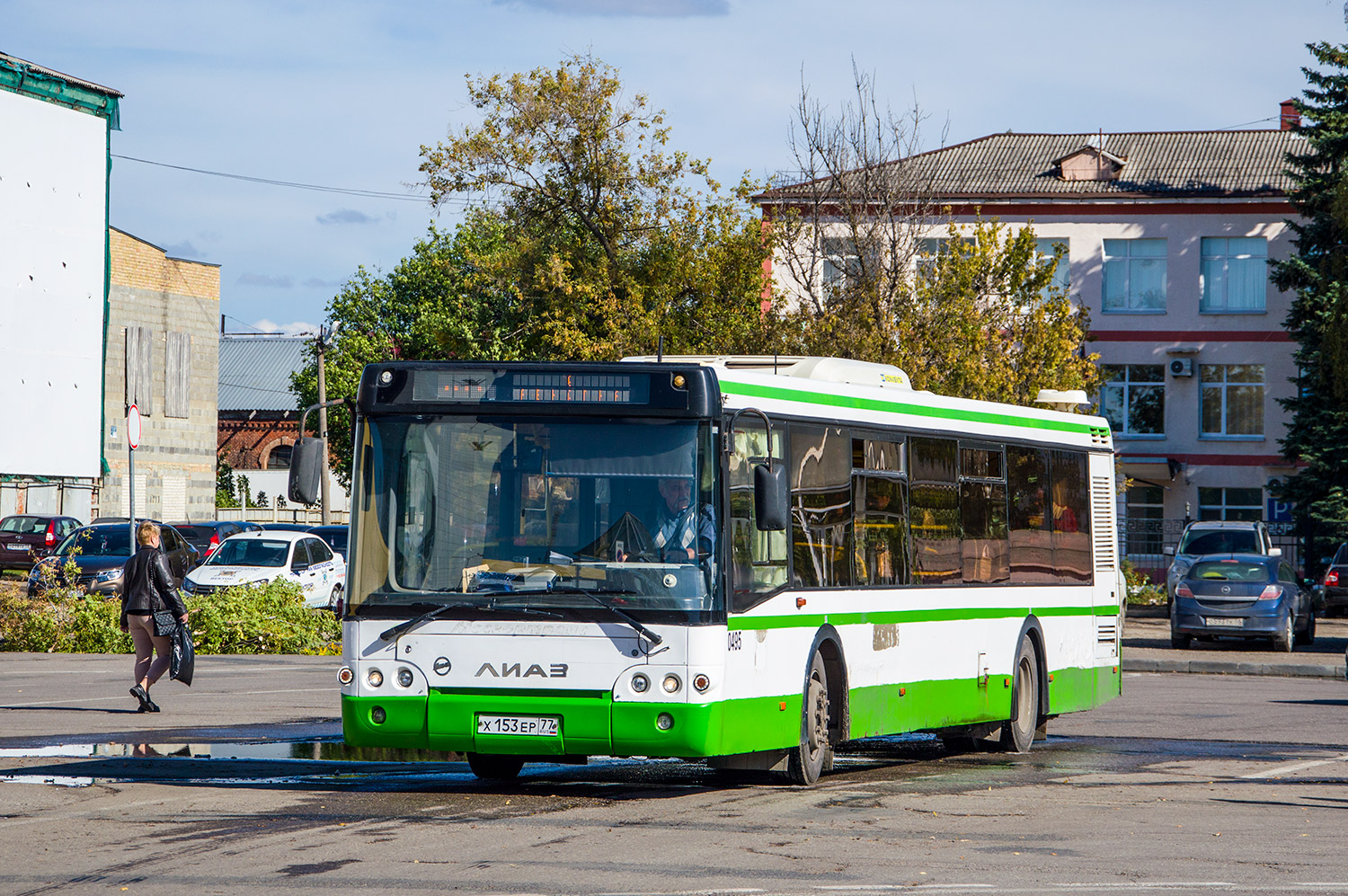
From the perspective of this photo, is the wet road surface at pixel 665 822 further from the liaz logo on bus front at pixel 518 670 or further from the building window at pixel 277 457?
the building window at pixel 277 457

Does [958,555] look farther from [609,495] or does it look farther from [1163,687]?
[1163,687]

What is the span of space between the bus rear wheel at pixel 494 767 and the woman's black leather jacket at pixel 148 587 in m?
5.62

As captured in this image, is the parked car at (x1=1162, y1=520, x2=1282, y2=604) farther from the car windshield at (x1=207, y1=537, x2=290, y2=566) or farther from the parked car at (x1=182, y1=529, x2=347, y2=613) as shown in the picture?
the car windshield at (x1=207, y1=537, x2=290, y2=566)

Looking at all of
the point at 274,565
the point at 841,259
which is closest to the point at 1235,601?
the point at 841,259

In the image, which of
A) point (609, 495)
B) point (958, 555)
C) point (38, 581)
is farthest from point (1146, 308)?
point (609, 495)

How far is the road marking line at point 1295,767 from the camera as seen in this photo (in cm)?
1273

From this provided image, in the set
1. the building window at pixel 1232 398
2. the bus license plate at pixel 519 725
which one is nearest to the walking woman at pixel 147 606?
the bus license plate at pixel 519 725

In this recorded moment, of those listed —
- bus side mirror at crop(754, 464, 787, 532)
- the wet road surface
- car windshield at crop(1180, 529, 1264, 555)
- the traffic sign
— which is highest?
the traffic sign

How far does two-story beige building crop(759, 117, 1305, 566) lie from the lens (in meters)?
53.1

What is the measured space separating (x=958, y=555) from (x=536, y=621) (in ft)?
14.6

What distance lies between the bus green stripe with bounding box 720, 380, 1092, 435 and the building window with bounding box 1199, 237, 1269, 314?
39359 millimetres

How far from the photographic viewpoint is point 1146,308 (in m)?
53.7

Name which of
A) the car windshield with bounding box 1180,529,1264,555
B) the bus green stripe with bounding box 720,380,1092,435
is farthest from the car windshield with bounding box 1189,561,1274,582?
the bus green stripe with bounding box 720,380,1092,435

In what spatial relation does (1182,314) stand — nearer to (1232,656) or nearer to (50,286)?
(1232,656)
